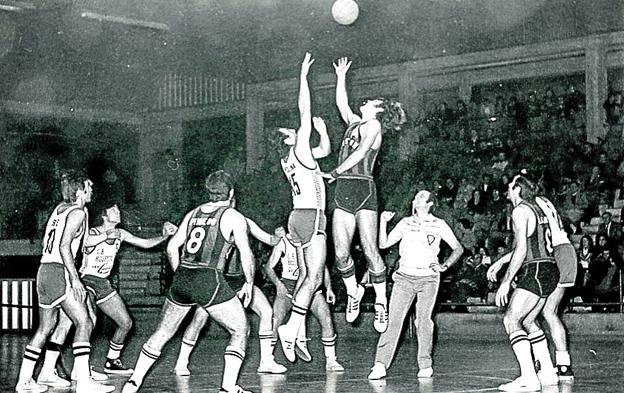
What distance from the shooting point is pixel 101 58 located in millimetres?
27125

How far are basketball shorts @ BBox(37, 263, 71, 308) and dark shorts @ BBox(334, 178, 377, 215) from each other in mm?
3181

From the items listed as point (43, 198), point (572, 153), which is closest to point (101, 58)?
point (43, 198)

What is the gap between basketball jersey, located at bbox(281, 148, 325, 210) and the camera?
36.8ft

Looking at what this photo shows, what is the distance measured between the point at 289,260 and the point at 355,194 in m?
1.56

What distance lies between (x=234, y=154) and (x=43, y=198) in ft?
17.2

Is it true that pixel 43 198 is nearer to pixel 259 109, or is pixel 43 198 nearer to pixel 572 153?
pixel 259 109

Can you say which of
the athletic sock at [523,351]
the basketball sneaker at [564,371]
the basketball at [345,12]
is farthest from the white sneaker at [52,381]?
the basketball at [345,12]

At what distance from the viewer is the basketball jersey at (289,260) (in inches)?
488

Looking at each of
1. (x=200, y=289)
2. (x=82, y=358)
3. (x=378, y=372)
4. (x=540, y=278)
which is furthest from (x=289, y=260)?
(x=200, y=289)

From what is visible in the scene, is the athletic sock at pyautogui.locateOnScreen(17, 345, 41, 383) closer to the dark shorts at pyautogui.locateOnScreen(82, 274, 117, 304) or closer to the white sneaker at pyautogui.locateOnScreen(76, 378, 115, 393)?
the white sneaker at pyautogui.locateOnScreen(76, 378, 115, 393)

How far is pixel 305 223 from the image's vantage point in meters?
11.1

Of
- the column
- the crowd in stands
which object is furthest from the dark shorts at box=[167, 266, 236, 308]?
the column

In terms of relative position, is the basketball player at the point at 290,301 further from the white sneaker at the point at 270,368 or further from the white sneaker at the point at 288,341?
the white sneaker at the point at 288,341

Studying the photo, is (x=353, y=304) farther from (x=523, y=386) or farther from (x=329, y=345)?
(x=523, y=386)
